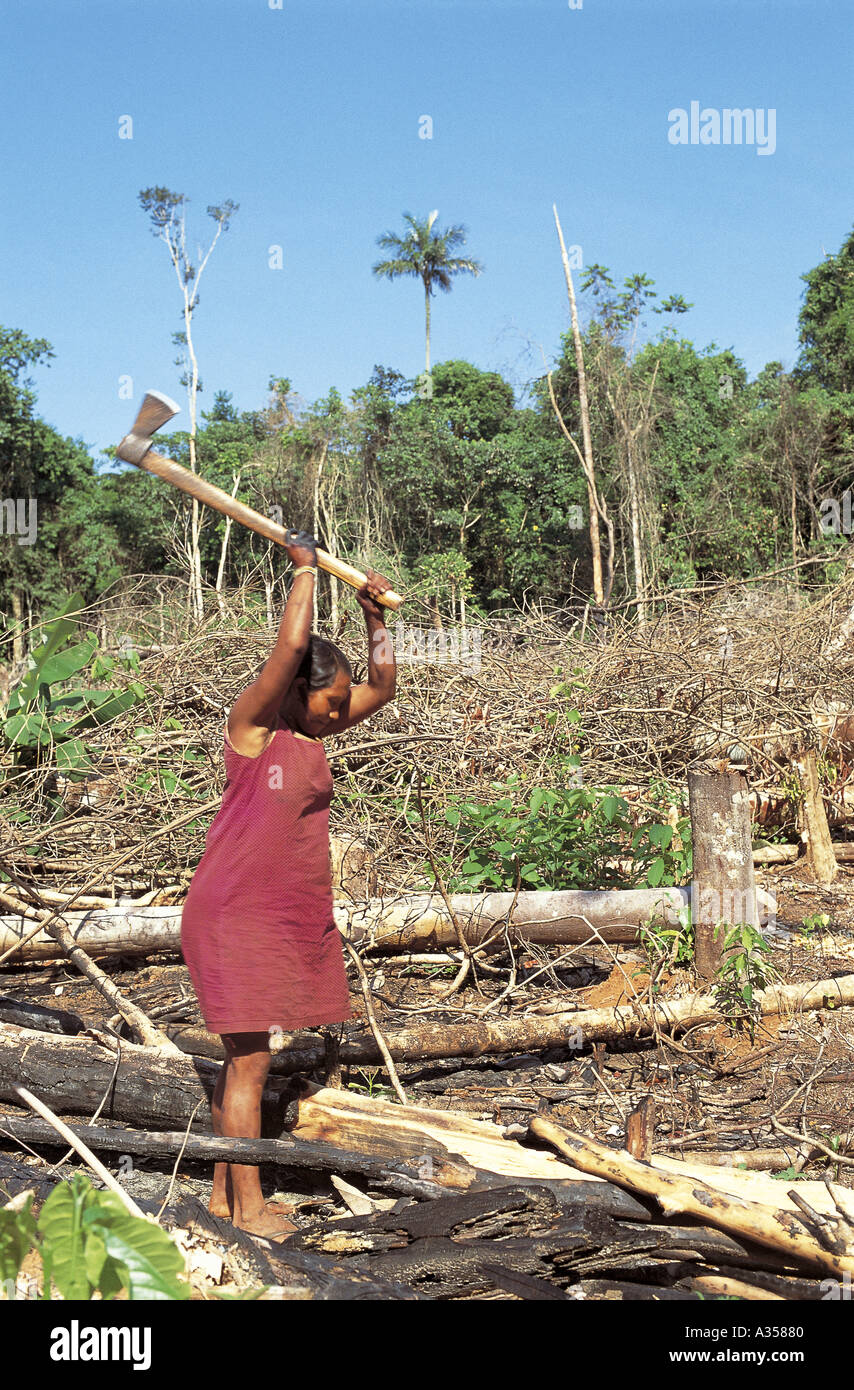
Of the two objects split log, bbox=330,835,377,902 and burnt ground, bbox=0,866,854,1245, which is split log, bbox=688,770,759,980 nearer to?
burnt ground, bbox=0,866,854,1245

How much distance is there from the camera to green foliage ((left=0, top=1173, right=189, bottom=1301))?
4.81 feet

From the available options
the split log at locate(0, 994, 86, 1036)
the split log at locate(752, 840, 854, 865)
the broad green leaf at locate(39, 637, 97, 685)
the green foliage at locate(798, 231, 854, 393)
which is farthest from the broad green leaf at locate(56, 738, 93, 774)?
the green foliage at locate(798, 231, 854, 393)

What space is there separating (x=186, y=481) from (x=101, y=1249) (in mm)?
1993

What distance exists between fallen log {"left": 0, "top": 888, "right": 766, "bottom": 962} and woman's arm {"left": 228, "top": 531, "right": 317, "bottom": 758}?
220 cm

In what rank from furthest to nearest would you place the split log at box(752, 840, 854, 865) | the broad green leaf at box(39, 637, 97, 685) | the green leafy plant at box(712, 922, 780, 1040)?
the split log at box(752, 840, 854, 865) < the broad green leaf at box(39, 637, 97, 685) < the green leafy plant at box(712, 922, 780, 1040)

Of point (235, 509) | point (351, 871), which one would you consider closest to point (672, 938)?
point (351, 871)

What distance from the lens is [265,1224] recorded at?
2.74m

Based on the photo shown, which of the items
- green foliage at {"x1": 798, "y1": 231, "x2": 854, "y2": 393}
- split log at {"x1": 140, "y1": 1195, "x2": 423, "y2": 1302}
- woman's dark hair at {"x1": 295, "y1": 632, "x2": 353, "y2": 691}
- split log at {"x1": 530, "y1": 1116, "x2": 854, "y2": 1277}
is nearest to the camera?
split log at {"x1": 140, "y1": 1195, "x2": 423, "y2": 1302}

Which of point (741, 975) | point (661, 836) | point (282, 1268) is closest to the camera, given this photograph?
point (282, 1268)

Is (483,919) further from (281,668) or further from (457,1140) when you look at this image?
(281,668)

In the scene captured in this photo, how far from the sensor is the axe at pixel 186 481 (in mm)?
2875

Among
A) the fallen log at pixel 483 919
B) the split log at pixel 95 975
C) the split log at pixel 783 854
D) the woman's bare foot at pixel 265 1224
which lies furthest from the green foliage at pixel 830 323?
the woman's bare foot at pixel 265 1224

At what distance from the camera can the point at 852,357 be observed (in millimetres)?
24094
